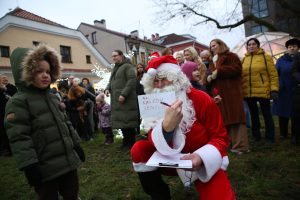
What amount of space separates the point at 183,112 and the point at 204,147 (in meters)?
0.32

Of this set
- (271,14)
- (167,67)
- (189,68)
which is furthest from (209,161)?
(271,14)

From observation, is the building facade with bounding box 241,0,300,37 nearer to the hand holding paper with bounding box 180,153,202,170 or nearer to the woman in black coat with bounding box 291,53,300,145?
the woman in black coat with bounding box 291,53,300,145

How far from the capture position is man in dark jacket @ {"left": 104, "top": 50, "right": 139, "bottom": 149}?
5.15 meters

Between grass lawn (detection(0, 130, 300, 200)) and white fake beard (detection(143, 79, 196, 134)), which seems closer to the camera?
white fake beard (detection(143, 79, 196, 134))

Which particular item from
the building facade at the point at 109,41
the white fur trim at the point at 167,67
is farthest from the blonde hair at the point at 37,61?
the building facade at the point at 109,41

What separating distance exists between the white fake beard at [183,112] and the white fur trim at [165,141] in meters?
0.09

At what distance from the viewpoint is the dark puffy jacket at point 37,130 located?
2.21 m

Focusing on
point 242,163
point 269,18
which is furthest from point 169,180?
point 269,18

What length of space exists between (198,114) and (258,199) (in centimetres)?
123

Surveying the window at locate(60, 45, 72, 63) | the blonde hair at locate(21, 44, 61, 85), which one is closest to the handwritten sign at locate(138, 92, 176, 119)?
the blonde hair at locate(21, 44, 61, 85)

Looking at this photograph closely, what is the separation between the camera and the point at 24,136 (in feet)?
7.30

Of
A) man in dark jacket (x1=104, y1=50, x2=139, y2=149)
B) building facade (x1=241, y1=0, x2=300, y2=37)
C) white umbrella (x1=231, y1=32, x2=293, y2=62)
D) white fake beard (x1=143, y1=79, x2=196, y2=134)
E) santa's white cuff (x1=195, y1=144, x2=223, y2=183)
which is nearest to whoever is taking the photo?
santa's white cuff (x1=195, y1=144, x2=223, y2=183)

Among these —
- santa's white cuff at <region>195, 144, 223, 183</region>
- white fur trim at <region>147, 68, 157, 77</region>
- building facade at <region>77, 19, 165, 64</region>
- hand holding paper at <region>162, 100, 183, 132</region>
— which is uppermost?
building facade at <region>77, 19, 165, 64</region>

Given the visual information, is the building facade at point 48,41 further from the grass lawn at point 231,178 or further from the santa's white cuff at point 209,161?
the santa's white cuff at point 209,161
